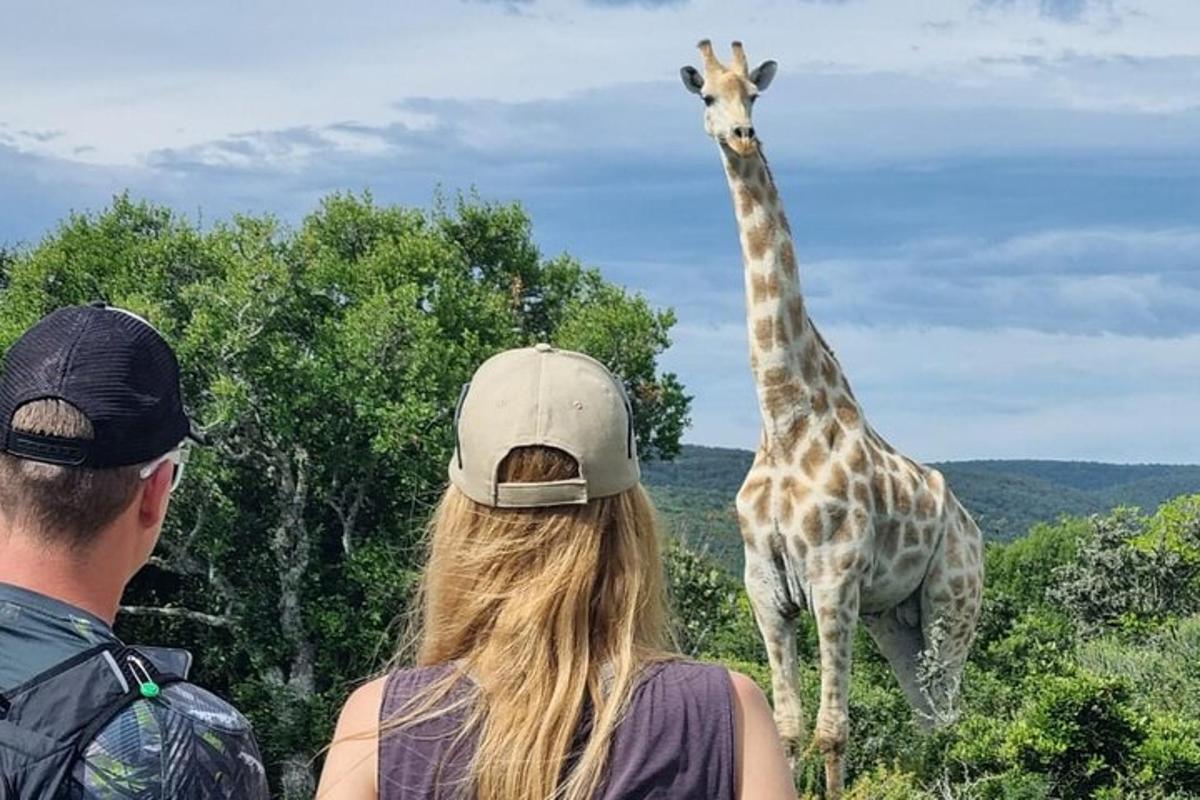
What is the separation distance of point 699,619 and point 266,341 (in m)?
6.07

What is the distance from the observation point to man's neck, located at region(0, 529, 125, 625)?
189 centimetres

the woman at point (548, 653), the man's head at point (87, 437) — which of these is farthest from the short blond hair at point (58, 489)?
the woman at point (548, 653)

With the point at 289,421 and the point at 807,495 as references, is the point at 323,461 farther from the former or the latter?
the point at 807,495

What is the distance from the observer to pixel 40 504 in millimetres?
1893

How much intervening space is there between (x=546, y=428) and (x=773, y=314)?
538 cm

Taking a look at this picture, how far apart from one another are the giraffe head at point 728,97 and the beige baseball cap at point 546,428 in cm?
509

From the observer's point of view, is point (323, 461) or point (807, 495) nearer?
point (807, 495)

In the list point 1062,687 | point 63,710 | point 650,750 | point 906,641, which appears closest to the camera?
point 63,710

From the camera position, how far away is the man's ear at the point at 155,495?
1.96 meters

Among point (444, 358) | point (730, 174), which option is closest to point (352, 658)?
point (444, 358)

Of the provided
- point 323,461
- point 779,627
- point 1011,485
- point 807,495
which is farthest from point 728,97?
point 1011,485

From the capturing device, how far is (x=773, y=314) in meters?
7.40

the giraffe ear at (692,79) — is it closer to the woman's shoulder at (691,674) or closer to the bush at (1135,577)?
the woman's shoulder at (691,674)

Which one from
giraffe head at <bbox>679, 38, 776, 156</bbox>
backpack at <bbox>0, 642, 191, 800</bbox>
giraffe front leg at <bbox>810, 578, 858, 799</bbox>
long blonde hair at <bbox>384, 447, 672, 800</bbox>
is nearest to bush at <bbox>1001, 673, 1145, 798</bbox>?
giraffe front leg at <bbox>810, 578, 858, 799</bbox>
